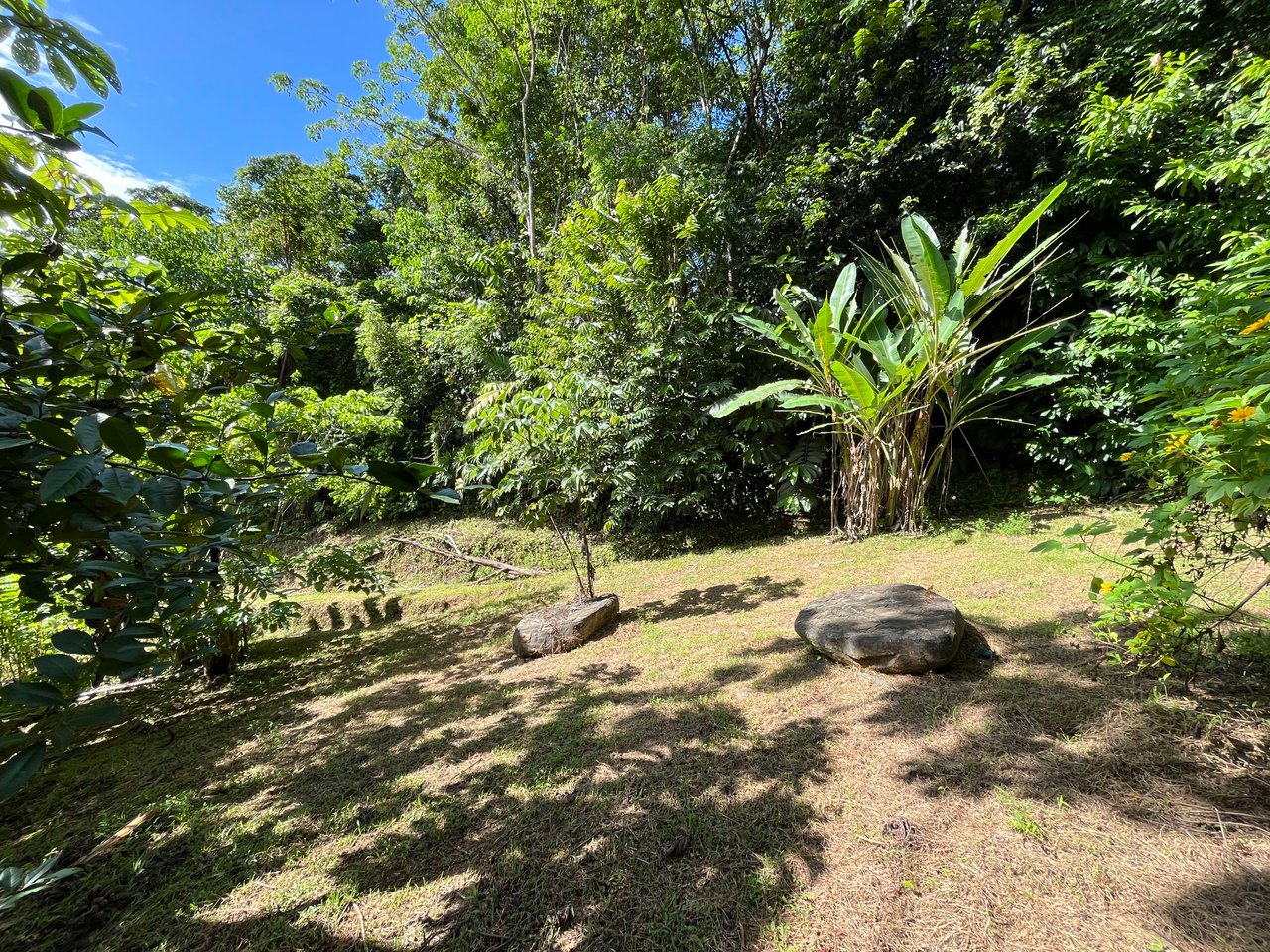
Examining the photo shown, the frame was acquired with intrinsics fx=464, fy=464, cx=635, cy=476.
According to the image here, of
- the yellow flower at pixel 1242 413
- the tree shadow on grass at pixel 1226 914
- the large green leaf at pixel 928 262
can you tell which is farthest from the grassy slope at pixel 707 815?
the large green leaf at pixel 928 262

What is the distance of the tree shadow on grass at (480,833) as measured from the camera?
4.79 feet

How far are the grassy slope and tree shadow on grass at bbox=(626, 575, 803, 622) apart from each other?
0.74 meters

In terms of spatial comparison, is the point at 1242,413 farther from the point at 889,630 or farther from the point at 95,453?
the point at 95,453

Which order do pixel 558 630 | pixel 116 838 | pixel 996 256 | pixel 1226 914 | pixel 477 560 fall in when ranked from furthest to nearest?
pixel 477 560
pixel 996 256
pixel 558 630
pixel 116 838
pixel 1226 914

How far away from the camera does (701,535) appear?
6.55 metres

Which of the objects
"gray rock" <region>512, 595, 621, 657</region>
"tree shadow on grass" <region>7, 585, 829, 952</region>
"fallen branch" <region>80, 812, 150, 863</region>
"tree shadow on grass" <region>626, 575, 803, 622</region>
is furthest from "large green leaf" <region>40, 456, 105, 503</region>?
"tree shadow on grass" <region>626, 575, 803, 622</region>

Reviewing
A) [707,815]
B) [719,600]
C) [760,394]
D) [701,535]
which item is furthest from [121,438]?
[701,535]

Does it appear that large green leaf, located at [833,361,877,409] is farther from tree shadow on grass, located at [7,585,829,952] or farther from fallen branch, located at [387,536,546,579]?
fallen branch, located at [387,536,546,579]

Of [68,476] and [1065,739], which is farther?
[1065,739]

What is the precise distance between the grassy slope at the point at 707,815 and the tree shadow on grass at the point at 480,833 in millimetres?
10

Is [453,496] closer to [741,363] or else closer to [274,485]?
[274,485]

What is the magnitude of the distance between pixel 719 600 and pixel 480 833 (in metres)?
2.74

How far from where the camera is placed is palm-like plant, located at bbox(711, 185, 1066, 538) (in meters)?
4.23

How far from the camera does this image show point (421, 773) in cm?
225
